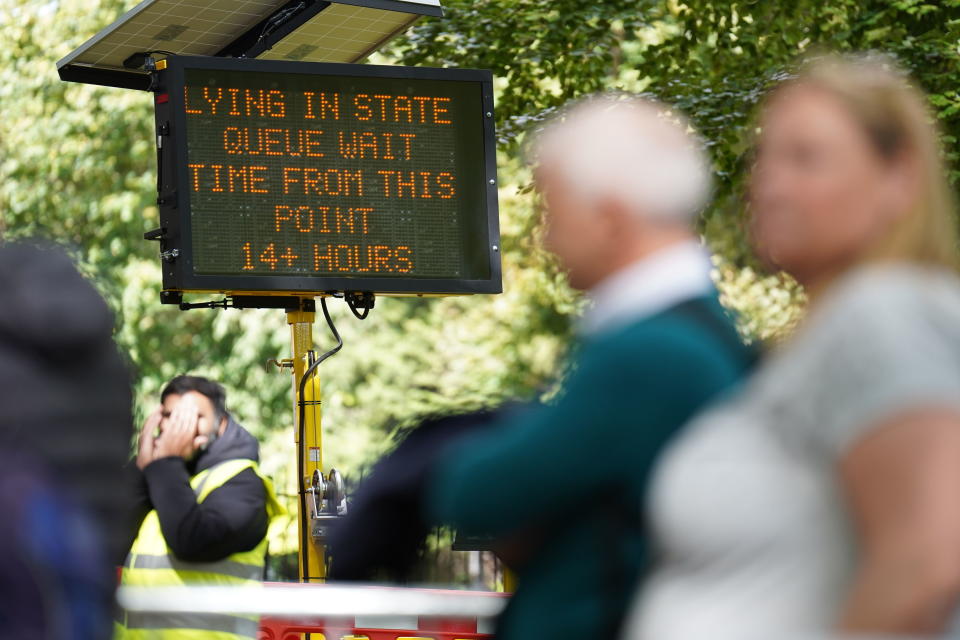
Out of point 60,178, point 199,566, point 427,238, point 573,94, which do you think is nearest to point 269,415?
point 60,178

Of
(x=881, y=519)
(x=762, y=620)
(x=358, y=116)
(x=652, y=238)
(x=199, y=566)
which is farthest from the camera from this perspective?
(x=358, y=116)

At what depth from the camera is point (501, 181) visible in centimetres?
1922

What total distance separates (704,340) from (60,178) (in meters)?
16.9

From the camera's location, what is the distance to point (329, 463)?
58.9 feet

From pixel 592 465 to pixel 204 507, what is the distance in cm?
324

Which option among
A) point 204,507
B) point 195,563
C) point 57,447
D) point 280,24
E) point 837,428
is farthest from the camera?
point 280,24

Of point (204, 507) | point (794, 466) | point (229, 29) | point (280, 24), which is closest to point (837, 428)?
point (794, 466)

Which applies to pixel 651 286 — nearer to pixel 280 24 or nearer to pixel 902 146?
pixel 902 146

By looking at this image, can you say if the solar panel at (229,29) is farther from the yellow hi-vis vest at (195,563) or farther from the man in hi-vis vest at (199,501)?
the yellow hi-vis vest at (195,563)

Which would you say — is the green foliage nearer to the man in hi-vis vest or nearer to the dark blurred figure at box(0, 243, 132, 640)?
the man in hi-vis vest

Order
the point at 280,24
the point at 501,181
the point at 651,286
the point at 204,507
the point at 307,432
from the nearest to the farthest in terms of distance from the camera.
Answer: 1. the point at 651,286
2. the point at 204,507
3. the point at 307,432
4. the point at 280,24
5. the point at 501,181

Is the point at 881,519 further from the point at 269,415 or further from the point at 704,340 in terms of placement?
the point at 269,415

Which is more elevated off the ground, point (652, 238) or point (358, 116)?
point (652, 238)

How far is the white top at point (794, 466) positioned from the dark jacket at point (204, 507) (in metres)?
3.33
